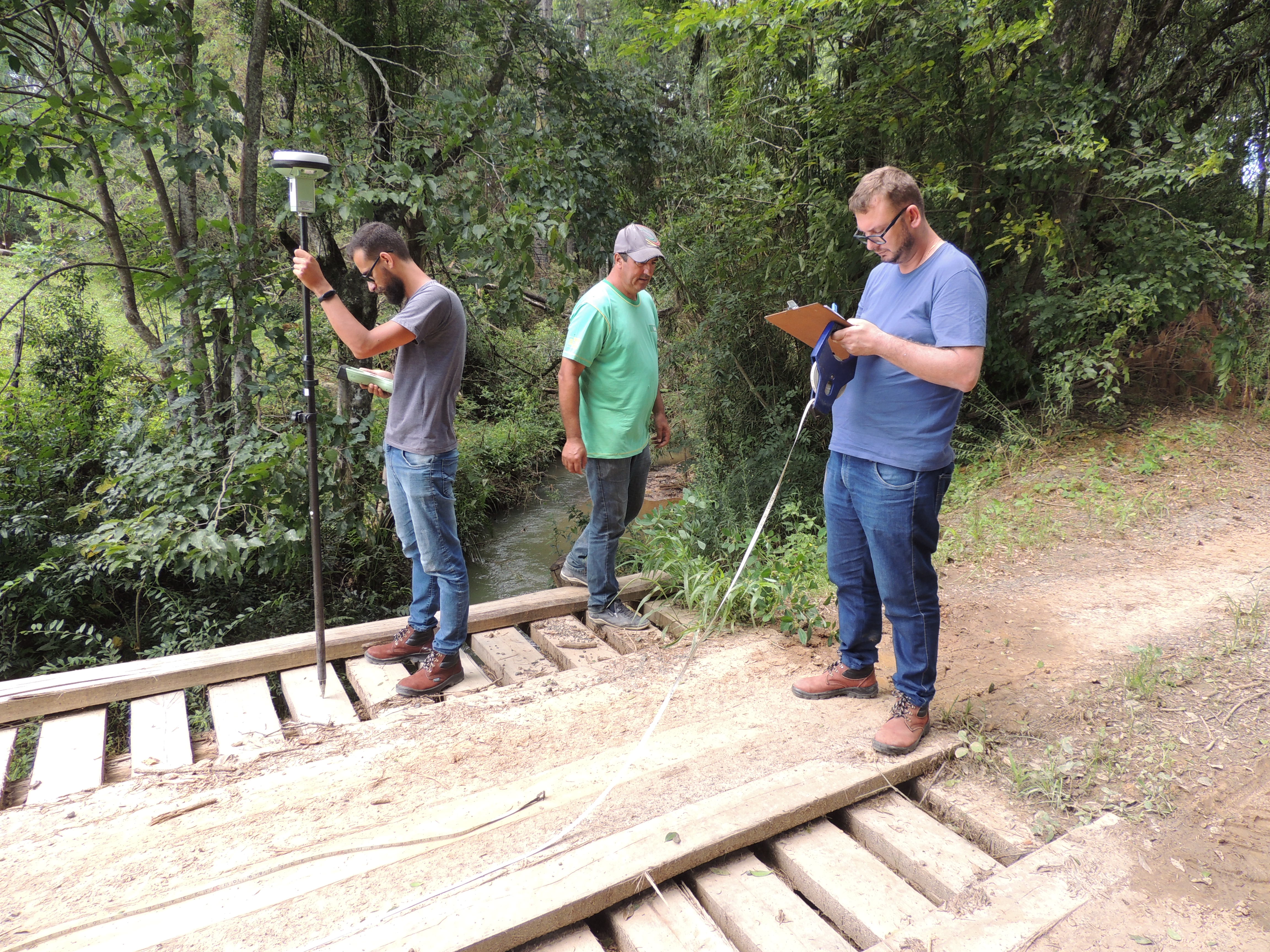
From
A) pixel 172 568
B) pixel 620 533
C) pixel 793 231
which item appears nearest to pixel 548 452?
pixel 793 231

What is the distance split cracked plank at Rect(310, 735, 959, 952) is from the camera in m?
1.90

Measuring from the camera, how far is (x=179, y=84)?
4.22 metres

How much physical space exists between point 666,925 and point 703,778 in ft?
2.04

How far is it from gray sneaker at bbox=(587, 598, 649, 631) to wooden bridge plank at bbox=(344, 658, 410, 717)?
3.42 ft

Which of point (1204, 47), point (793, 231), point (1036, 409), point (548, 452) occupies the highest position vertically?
point (1204, 47)

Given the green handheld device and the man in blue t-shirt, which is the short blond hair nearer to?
the man in blue t-shirt

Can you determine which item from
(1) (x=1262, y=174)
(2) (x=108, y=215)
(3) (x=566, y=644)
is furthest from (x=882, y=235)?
(1) (x=1262, y=174)

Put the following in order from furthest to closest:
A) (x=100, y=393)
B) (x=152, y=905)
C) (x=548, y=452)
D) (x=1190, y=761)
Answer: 1. (x=548, y=452)
2. (x=100, y=393)
3. (x=1190, y=761)
4. (x=152, y=905)

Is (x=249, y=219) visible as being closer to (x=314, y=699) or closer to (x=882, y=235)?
(x=314, y=699)

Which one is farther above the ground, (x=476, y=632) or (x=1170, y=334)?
(x=1170, y=334)

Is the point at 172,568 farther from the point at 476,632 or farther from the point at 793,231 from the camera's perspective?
the point at 793,231

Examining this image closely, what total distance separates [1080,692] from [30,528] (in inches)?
249

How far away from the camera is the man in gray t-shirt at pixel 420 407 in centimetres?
311

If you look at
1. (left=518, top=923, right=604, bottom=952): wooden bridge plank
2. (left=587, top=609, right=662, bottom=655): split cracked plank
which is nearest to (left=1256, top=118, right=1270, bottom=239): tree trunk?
(left=587, top=609, right=662, bottom=655): split cracked plank
